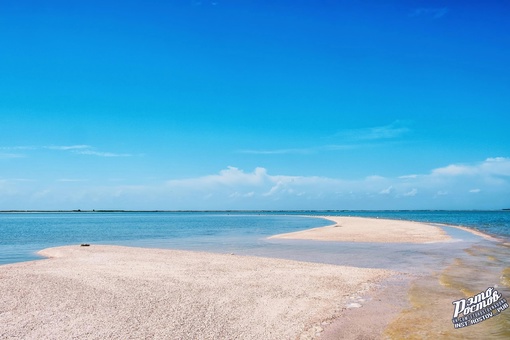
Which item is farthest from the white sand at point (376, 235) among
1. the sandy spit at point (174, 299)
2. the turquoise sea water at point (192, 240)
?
the sandy spit at point (174, 299)

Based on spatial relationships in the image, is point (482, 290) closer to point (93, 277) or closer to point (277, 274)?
point (277, 274)

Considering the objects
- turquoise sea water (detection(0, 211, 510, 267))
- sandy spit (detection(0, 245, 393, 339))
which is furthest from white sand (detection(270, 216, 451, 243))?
sandy spit (detection(0, 245, 393, 339))

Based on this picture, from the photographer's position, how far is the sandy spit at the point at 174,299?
1102cm

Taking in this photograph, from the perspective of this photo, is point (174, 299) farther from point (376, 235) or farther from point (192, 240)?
point (376, 235)

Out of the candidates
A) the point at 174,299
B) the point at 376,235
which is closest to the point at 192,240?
the point at 376,235

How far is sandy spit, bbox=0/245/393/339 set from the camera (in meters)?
11.0

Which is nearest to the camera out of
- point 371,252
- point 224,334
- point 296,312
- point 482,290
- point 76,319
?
point 224,334

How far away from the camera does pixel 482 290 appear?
16188mm

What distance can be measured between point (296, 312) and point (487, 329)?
17.7ft

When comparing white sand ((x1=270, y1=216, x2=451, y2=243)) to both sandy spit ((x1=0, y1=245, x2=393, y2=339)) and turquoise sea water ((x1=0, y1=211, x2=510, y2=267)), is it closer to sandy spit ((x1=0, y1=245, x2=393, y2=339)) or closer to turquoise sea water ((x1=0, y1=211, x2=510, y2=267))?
turquoise sea water ((x1=0, y1=211, x2=510, y2=267))

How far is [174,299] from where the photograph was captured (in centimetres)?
1418

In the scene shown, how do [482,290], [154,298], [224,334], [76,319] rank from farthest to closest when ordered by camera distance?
1. [482,290]
2. [154,298]
3. [76,319]
4. [224,334]

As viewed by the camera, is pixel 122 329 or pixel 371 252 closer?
pixel 122 329

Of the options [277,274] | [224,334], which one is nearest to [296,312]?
[224,334]
